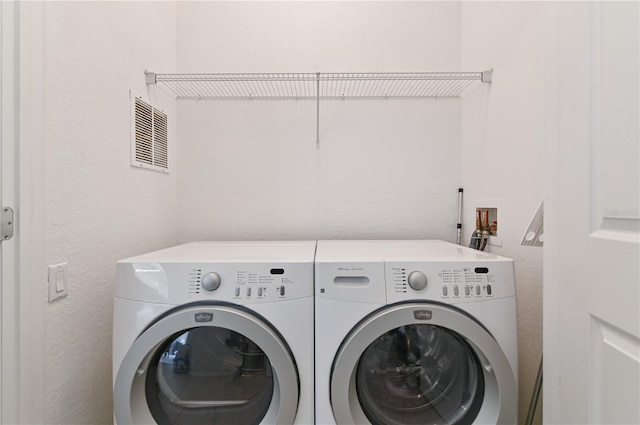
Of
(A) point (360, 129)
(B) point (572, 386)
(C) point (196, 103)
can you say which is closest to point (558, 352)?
(B) point (572, 386)

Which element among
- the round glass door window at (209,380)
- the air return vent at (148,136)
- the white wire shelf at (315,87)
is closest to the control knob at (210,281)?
the round glass door window at (209,380)

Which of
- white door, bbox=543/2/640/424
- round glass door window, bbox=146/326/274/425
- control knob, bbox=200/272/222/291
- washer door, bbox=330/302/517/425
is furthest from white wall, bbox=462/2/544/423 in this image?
control knob, bbox=200/272/222/291

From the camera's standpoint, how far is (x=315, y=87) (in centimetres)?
163

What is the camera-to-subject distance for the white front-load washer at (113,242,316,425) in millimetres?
880

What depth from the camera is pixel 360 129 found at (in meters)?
1.64

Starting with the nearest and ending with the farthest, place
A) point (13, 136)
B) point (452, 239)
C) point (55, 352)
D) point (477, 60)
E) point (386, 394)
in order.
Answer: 1. point (13, 136)
2. point (55, 352)
3. point (386, 394)
4. point (477, 60)
5. point (452, 239)

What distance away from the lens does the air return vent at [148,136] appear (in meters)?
1.28

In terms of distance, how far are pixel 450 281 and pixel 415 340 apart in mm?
254

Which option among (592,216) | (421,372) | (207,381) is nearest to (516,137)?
(592,216)

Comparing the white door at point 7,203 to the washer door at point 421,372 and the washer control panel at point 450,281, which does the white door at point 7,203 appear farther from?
the washer control panel at point 450,281

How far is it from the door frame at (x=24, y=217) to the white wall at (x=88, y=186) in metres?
0.04

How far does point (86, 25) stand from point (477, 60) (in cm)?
174

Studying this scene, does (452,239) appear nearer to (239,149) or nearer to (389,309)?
(389,309)

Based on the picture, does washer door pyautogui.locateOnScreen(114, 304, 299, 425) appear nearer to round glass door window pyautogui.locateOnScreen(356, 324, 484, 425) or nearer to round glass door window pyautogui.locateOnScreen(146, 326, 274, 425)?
round glass door window pyautogui.locateOnScreen(146, 326, 274, 425)
